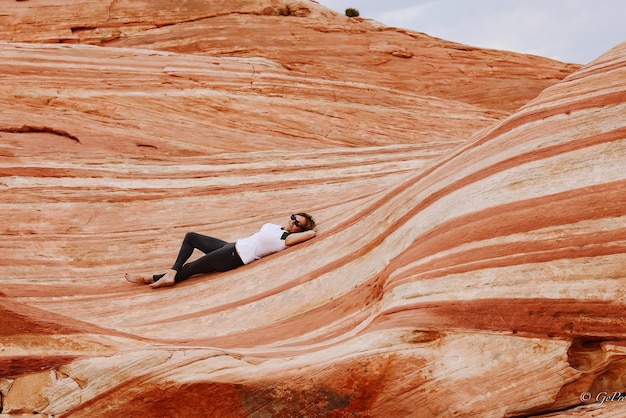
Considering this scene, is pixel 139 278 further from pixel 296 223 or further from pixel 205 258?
pixel 296 223

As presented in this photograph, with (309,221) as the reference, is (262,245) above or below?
below

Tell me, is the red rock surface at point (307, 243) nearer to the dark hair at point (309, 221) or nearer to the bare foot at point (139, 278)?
the dark hair at point (309, 221)

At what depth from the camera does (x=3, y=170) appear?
1334 centimetres

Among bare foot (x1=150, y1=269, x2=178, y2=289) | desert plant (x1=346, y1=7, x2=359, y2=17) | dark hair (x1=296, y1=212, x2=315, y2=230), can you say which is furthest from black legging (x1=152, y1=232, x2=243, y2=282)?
desert plant (x1=346, y1=7, x2=359, y2=17)

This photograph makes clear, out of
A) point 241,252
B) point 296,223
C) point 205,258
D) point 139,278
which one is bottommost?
point 139,278

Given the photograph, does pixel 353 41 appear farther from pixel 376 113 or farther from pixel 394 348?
pixel 394 348

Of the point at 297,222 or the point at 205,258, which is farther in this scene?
the point at 205,258

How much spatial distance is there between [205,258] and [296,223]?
Result: 1.43 m

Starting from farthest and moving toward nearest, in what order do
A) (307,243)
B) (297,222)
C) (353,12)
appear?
(353,12), (297,222), (307,243)

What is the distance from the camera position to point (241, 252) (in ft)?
37.2

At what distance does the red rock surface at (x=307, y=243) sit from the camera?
6.67 m

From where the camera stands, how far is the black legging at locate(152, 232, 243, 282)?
37.4 ft

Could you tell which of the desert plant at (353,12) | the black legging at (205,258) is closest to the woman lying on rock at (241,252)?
the black legging at (205,258)

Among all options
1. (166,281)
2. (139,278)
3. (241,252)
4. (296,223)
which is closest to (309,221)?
(296,223)
